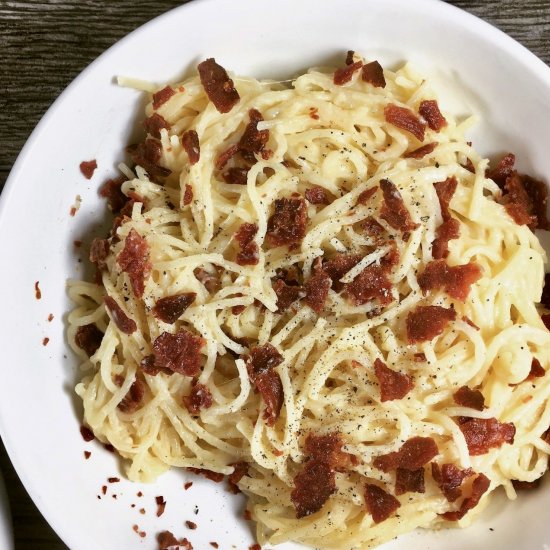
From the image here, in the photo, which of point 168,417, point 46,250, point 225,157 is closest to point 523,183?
point 225,157

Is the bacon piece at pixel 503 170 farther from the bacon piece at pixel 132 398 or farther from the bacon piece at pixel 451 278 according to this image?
the bacon piece at pixel 132 398

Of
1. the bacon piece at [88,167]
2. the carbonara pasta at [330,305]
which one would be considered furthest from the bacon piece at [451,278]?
the bacon piece at [88,167]

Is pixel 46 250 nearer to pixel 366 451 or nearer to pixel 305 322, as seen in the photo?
pixel 305 322

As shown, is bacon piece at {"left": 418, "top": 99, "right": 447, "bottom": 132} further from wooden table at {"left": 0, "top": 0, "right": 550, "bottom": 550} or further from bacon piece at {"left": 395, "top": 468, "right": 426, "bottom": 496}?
bacon piece at {"left": 395, "top": 468, "right": 426, "bottom": 496}

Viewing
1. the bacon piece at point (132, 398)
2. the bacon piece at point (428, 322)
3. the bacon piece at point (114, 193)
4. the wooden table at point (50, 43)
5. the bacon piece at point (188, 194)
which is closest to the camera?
the bacon piece at point (428, 322)

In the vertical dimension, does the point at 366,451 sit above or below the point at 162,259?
below

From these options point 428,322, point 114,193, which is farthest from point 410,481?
point 114,193
